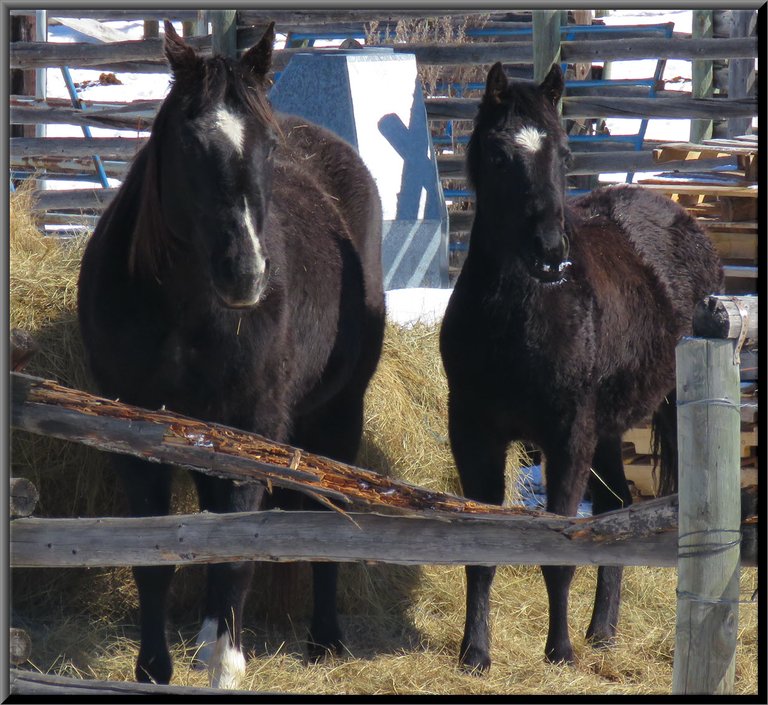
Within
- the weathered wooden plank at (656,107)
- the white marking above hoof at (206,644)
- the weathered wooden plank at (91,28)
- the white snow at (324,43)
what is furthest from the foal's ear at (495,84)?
the white snow at (324,43)

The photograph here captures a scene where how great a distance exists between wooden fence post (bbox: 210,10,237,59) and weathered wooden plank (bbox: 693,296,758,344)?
19.6ft

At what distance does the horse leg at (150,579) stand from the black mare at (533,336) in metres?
1.29

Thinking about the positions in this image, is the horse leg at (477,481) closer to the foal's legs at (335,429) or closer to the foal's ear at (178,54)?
the foal's legs at (335,429)

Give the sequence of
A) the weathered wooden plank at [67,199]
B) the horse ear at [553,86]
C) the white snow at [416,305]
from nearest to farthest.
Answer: the horse ear at [553,86]
the white snow at [416,305]
the weathered wooden plank at [67,199]

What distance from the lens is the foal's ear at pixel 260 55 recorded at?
11.8ft

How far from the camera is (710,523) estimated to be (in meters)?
2.67

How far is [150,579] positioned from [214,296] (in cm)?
108

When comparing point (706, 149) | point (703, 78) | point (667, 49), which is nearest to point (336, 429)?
point (706, 149)

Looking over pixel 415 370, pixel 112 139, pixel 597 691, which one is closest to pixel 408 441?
pixel 415 370

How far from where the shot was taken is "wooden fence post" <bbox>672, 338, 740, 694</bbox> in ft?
8.80

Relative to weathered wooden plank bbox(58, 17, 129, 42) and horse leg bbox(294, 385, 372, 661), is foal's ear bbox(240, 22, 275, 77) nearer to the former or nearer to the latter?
horse leg bbox(294, 385, 372, 661)

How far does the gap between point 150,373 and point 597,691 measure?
85.1 inches

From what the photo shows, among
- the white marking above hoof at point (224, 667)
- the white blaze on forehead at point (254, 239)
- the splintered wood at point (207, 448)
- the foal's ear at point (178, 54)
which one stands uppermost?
the foal's ear at point (178, 54)

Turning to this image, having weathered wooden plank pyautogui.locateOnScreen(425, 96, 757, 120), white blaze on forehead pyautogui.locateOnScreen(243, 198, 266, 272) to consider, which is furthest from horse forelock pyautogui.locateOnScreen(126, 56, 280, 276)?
weathered wooden plank pyautogui.locateOnScreen(425, 96, 757, 120)
